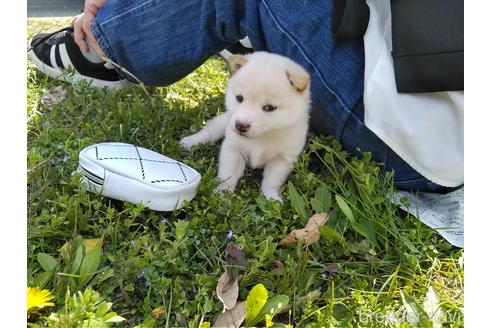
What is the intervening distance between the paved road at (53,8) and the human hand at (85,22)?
106cm

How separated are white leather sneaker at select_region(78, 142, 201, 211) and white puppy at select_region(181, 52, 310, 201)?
24cm

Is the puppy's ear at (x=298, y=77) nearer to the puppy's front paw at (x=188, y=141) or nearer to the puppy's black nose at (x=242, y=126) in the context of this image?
the puppy's black nose at (x=242, y=126)

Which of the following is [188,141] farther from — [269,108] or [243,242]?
[243,242]

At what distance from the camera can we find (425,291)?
58.3 inches

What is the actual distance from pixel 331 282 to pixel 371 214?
304mm

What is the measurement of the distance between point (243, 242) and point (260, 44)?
0.93m

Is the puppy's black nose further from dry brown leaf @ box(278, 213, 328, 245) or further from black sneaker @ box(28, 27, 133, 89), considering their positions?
black sneaker @ box(28, 27, 133, 89)

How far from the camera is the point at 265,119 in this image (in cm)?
184

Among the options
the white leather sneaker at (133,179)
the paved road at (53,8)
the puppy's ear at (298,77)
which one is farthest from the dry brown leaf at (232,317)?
the paved road at (53,8)

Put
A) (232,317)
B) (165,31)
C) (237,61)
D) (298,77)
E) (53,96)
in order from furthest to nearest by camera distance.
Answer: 1. (53,96)
2. (165,31)
3. (237,61)
4. (298,77)
5. (232,317)

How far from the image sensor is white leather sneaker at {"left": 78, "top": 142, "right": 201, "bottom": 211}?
5.17 feet

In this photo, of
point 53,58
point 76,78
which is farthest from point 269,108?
point 53,58

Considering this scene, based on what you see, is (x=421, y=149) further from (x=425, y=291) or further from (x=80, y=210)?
(x=80, y=210)

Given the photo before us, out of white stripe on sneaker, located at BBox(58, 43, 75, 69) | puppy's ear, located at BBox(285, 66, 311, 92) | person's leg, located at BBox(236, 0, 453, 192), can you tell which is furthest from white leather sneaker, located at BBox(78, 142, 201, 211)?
white stripe on sneaker, located at BBox(58, 43, 75, 69)
